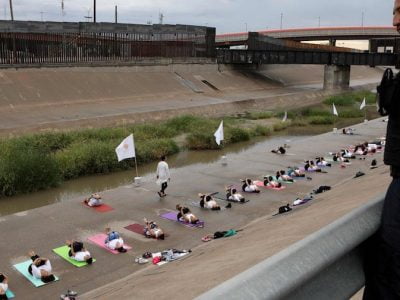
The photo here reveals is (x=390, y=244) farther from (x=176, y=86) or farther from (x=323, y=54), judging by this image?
(x=323, y=54)

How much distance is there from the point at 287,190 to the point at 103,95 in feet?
86.6

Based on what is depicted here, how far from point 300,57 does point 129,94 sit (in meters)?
24.9

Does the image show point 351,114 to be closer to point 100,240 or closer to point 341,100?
point 341,100

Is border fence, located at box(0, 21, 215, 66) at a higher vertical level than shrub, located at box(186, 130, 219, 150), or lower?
higher

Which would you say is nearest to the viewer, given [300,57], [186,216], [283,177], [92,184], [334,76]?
[186,216]

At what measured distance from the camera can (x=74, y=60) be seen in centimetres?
4606

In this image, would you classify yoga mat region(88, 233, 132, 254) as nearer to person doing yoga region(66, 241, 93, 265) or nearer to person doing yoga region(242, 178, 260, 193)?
person doing yoga region(66, 241, 93, 265)

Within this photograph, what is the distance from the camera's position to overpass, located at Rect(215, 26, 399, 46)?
95562mm

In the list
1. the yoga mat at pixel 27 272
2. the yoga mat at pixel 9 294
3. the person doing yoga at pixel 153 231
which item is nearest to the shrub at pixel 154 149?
the person doing yoga at pixel 153 231

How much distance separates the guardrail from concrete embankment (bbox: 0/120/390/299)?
4.58m

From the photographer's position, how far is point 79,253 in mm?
11852

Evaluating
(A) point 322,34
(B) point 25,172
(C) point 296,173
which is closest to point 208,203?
(C) point 296,173

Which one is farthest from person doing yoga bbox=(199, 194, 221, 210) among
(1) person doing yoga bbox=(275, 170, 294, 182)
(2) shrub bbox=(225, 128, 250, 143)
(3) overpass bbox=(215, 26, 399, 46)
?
(3) overpass bbox=(215, 26, 399, 46)

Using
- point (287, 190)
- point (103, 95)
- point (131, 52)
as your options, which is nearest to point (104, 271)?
point (287, 190)
